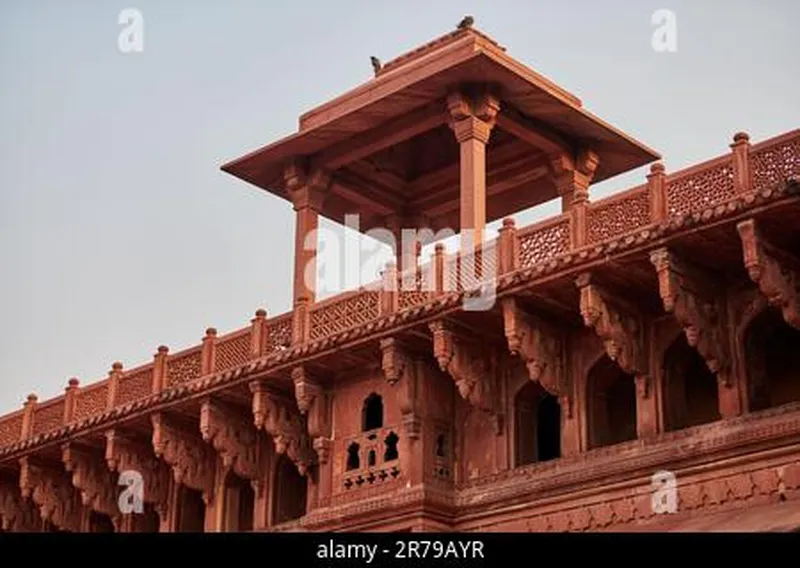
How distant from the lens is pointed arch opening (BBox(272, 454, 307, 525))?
19.9 metres

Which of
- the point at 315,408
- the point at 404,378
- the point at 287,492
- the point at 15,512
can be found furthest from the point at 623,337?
the point at 15,512

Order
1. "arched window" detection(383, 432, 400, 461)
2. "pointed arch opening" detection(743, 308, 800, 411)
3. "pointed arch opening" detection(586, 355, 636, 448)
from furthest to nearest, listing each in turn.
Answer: "arched window" detection(383, 432, 400, 461) < "pointed arch opening" detection(586, 355, 636, 448) < "pointed arch opening" detection(743, 308, 800, 411)

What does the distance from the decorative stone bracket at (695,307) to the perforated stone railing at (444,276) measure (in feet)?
1.47

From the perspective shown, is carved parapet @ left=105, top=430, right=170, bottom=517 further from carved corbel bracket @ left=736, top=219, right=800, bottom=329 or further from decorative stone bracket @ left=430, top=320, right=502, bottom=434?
carved corbel bracket @ left=736, top=219, right=800, bottom=329

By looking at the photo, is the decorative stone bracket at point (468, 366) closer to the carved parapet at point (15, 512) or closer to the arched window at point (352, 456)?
the arched window at point (352, 456)

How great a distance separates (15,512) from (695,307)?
1057 centimetres

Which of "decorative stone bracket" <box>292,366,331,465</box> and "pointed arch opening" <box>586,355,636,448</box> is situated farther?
"decorative stone bracket" <box>292,366,331,465</box>

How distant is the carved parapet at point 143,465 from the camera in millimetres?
20875

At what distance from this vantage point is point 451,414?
60.1 feet

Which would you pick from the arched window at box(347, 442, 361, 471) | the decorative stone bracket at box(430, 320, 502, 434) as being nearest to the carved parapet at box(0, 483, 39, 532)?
the arched window at box(347, 442, 361, 471)

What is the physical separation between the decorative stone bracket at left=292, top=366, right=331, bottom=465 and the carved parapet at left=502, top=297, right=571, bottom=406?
8.53 feet

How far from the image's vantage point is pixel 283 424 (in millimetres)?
19359

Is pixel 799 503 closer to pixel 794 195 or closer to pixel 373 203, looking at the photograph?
pixel 794 195

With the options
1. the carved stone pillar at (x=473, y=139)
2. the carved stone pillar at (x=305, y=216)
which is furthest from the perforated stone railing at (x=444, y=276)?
the carved stone pillar at (x=473, y=139)
